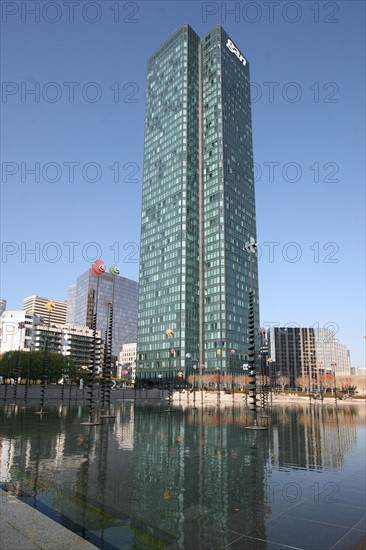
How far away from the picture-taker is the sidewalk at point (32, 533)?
6.74 meters

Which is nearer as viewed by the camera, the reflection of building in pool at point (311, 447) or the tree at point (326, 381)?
the reflection of building in pool at point (311, 447)

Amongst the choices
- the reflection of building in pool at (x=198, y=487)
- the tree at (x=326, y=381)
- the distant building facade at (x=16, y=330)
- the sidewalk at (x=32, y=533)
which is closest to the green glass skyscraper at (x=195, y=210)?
the tree at (x=326, y=381)

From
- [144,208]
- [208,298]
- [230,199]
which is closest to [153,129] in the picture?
[144,208]

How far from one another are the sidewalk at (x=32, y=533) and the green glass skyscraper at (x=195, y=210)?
5566 inches

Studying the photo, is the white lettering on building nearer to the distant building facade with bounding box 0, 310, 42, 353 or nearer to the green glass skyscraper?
the green glass skyscraper

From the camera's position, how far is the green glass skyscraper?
156250 mm

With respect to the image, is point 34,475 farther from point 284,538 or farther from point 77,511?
point 284,538

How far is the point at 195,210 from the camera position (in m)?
169

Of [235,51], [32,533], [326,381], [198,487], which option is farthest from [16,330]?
[32,533]

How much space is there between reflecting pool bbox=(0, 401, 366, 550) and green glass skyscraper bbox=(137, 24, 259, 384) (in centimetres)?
13106

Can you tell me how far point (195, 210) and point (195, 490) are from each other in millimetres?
161266

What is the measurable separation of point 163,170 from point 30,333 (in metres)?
95.5

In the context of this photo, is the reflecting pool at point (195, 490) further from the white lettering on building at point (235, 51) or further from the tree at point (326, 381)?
the white lettering on building at point (235, 51)

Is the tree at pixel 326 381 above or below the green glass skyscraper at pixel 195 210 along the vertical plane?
below
